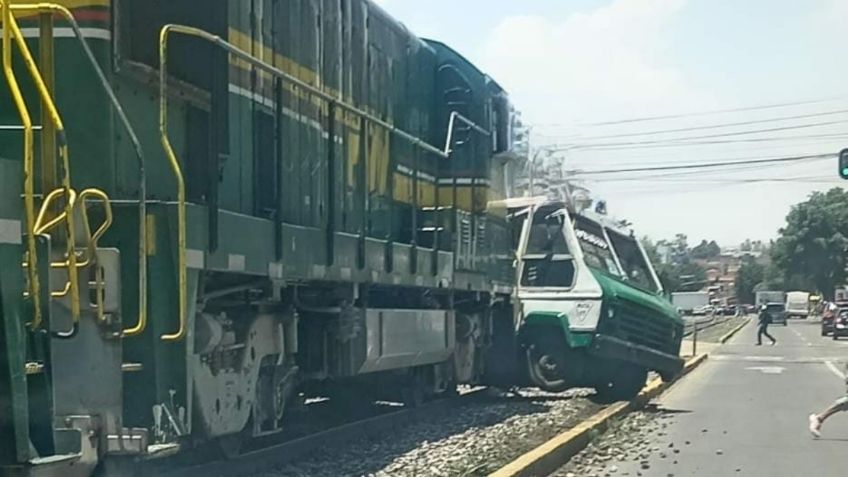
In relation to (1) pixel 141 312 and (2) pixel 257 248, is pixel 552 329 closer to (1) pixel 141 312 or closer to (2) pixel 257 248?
(2) pixel 257 248

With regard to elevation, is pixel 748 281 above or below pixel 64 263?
above

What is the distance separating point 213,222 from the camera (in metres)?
7.09

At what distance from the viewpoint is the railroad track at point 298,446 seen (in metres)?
8.28

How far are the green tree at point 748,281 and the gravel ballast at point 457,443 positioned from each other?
151 metres

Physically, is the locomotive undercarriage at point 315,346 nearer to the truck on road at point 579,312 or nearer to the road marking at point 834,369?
the truck on road at point 579,312

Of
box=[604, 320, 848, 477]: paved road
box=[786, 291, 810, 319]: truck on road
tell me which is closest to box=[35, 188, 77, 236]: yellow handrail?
box=[604, 320, 848, 477]: paved road

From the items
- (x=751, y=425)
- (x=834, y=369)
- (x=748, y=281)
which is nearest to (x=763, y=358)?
(x=834, y=369)

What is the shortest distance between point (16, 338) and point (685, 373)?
2064 cm

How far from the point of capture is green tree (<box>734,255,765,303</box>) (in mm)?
161500

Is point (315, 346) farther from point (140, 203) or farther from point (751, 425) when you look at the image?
point (751, 425)

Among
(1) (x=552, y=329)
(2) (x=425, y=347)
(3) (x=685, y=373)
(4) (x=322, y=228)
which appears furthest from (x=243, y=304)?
(3) (x=685, y=373)

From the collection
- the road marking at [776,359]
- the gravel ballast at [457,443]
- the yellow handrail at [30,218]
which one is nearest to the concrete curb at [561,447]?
the gravel ballast at [457,443]

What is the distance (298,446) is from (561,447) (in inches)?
90.9

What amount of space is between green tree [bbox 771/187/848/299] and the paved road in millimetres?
85399
